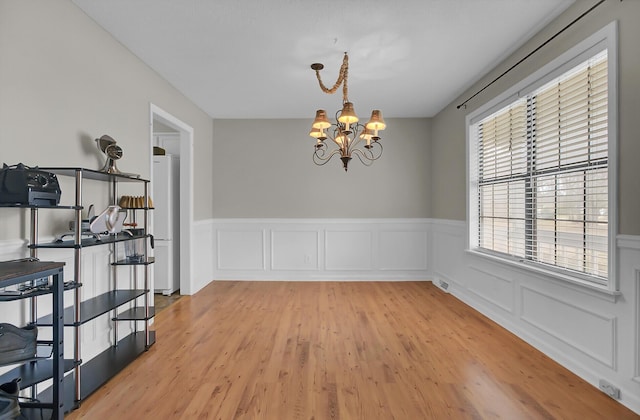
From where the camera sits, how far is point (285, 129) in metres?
5.75

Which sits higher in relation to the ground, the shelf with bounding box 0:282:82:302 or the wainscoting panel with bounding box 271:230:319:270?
the shelf with bounding box 0:282:82:302

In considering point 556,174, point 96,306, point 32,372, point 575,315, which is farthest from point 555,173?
point 32,372

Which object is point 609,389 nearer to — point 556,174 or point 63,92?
point 556,174

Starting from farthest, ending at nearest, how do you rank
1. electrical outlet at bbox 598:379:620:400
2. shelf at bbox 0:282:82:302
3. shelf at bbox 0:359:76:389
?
1. electrical outlet at bbox 598:379:620:400
2. shelf at bbox 0:359:76:389
3. shelf at bbox 0:282:82:302

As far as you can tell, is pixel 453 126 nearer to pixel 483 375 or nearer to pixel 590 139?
pixel 590 139

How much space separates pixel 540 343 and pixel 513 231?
1088 mm

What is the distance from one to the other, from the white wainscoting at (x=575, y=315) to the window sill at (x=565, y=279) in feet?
0.03

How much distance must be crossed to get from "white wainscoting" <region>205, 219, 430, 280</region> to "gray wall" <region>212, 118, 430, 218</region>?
0.56ft

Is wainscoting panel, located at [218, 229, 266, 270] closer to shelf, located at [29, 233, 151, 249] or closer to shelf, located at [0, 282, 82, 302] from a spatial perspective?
shelf, located at [29, 233, 151, 249]

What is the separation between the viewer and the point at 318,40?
9.96 feet

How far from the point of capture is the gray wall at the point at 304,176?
5742mm

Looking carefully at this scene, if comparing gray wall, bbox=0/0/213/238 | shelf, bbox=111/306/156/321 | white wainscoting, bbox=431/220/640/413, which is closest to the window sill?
white wainscoting, bbox=431/220/640/413

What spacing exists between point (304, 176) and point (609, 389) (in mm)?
4488

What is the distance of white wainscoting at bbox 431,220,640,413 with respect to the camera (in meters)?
2.11
